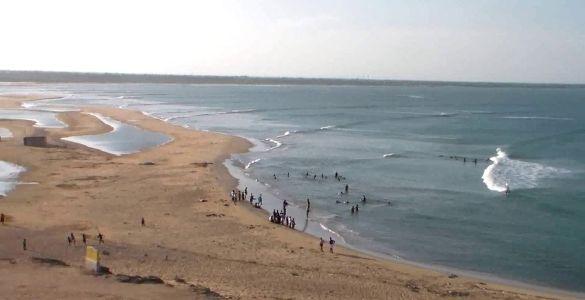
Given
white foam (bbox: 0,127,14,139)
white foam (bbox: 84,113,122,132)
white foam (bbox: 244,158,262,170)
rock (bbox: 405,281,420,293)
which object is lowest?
white foam (bbox: 84,113,122,132)

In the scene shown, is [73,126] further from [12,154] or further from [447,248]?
[447,248]

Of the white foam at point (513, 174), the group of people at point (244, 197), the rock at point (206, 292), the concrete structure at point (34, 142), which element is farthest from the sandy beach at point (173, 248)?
the white foam at point (513, 174)

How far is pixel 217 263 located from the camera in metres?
24.1

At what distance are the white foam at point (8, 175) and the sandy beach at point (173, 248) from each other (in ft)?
2.55

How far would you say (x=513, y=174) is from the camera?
48.7m

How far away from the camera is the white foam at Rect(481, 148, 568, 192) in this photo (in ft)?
145

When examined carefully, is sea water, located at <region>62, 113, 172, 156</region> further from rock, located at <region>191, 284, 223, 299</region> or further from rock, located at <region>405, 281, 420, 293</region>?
A: rock, located at <region>191, 284, 223, 299</region>

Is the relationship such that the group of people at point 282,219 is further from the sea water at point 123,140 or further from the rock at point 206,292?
the sea water at point 123,140

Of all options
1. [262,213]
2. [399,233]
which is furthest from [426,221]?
[262,213]

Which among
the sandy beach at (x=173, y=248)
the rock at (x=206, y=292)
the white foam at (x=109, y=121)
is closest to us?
the rock at (x=206, y=292)

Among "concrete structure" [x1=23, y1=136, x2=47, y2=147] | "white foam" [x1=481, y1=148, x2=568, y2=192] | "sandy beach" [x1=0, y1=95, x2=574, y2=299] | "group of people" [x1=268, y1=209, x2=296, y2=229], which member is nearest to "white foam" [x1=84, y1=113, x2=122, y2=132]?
"concrete structure" [x1=23, y1=136, x2=47, y2=147]

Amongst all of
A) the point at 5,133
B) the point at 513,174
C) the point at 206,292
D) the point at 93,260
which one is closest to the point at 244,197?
the point at 93,260

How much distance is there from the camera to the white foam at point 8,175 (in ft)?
126

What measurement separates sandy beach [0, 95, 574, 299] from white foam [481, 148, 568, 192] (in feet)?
60.6
